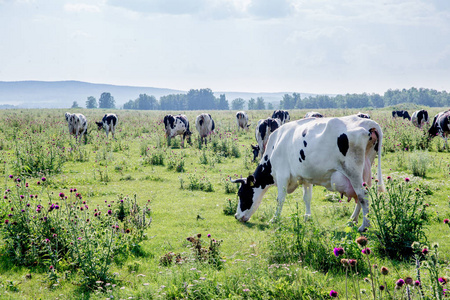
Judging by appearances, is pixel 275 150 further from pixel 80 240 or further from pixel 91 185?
pixel 91 185

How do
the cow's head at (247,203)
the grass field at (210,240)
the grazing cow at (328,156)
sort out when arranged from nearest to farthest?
1. the grass field at (210,240)
2. the grazing cow at (328,156)
3. the cow's head at (247,203)

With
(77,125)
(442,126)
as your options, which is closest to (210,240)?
(442,126)

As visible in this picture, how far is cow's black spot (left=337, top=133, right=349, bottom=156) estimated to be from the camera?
6633 millimetres

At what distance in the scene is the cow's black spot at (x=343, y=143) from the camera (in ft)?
21.8

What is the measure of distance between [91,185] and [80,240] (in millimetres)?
6905

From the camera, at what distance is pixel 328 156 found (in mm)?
6863

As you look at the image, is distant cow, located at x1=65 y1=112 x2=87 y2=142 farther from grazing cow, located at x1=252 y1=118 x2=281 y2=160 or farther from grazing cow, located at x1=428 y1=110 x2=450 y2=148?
grazing cow, located at x1=428 y1=110 x2=450 y2=148

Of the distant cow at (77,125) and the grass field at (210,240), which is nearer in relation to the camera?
the grass field at (210,240)

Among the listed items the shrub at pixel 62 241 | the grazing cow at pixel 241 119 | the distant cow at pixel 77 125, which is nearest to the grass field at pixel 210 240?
the shrub at pixel 62 241

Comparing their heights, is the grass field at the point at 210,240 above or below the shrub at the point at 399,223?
below

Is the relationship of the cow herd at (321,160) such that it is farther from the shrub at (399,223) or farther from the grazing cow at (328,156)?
the shrub at (399,223)

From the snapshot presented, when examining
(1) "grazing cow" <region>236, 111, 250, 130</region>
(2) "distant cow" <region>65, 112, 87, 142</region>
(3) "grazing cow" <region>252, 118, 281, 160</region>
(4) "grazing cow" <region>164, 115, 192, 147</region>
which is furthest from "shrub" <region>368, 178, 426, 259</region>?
(1) "grazing cow" <region>236, 111, 250, 130</region>

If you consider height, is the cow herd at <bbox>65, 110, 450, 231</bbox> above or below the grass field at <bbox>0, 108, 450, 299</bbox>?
above

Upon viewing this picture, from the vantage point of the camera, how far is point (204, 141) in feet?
76.3
